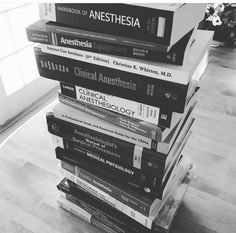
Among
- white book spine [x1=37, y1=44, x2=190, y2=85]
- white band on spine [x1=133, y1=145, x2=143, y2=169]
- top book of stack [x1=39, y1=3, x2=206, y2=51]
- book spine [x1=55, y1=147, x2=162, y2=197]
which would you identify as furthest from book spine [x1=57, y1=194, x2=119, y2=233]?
top book of stack [x1=39, y1=3, x2=206, y2=51]

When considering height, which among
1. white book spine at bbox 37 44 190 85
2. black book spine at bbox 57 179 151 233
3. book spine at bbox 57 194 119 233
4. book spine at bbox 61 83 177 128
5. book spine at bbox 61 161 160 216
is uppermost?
white book spine at bbox 37 44 190 85

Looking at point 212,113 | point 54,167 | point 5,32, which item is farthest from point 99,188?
point 5,32

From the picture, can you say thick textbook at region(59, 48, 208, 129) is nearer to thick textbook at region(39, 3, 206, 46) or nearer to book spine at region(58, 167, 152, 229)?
thick textbook at region(39, 3, 206, 46)

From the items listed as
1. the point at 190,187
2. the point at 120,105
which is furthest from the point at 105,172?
the point at 190,187

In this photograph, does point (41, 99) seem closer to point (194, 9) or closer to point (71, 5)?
point (71, 5)

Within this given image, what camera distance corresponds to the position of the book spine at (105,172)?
36.0 inches

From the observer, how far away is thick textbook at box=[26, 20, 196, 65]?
661 millimetres

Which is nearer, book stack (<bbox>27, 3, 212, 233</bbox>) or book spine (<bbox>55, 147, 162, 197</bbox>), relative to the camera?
book stack (<bbox>27, 3, 212, 233</bbox>)

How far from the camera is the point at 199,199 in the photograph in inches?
→ 49.6

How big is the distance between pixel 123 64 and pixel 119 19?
0.38ft

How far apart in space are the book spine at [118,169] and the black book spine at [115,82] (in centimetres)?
25

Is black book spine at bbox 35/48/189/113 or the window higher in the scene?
black book spine at bbox 35/48/189/113

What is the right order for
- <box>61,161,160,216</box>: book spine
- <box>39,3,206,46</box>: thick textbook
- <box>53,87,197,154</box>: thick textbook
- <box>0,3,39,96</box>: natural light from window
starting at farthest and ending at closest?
<box>0,3,39,96</box>: natural light from window
<box>61,161,160,216</box>: book spine
<box>53,87,197,154</box>: thick textbook
<box>39,3,206,46</box>: thick textbook

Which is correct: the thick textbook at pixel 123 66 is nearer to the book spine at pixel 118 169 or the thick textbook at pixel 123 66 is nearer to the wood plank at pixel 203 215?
the book spine at pixel 118 169
